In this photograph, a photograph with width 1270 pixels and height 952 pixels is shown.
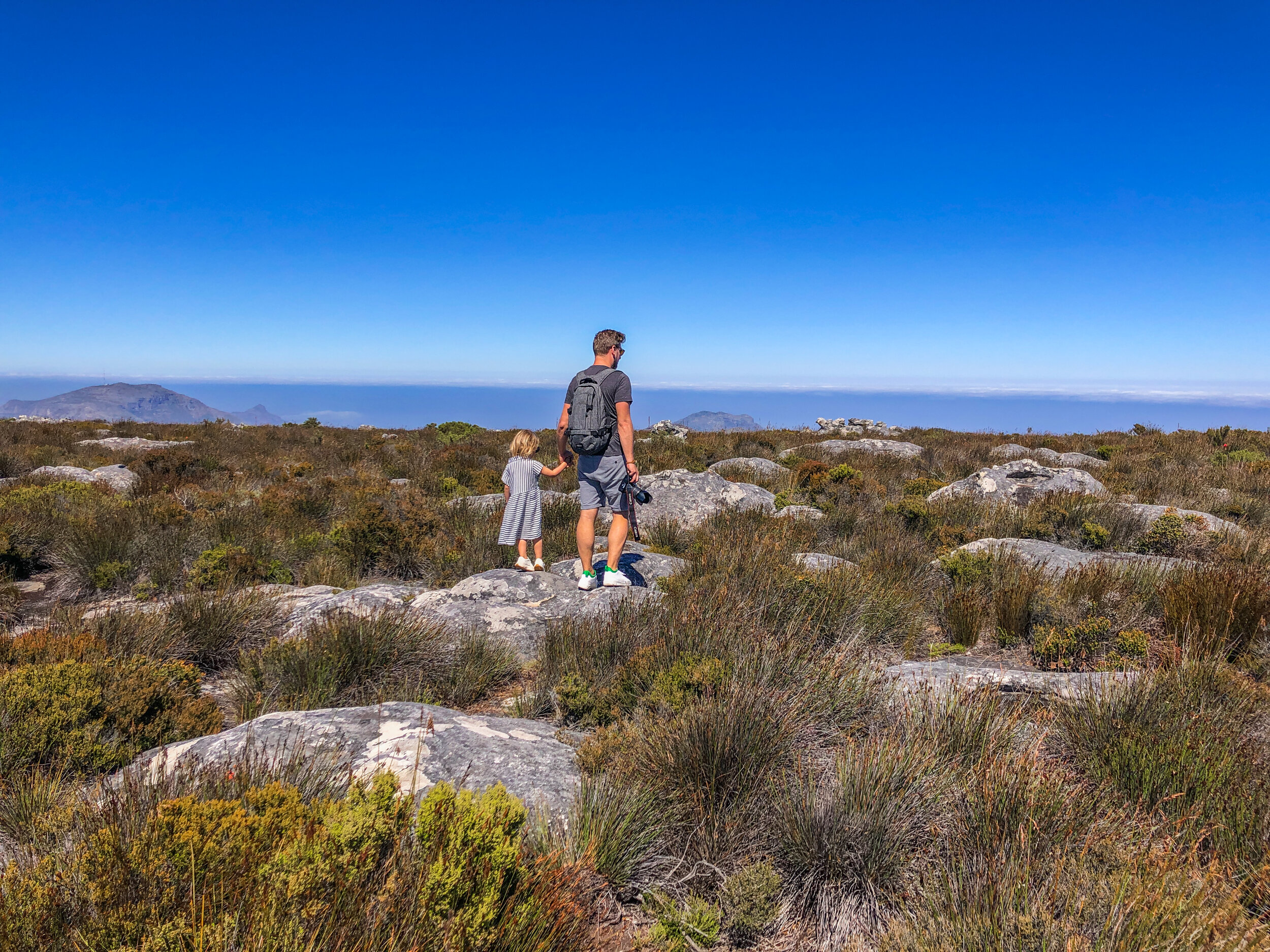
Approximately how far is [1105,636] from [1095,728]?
2.13 meters

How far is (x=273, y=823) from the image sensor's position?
190cm

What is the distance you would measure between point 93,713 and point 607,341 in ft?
14.4

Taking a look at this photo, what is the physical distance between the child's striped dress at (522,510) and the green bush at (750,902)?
4.66 m

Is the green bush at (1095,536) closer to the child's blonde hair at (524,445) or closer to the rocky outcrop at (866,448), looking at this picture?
the child's blonde hair at (524,445)

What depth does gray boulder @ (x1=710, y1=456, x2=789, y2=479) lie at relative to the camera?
13594 millimetres

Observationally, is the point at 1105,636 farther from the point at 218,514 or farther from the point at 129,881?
the point at 218,514

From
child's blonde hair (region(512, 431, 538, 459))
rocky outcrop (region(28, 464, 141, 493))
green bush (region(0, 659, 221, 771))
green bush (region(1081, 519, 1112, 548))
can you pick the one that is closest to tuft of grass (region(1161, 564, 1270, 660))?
green bush (region(1081, 519, 1112, 548))

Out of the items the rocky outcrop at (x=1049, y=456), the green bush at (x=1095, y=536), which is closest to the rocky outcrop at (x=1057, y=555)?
the green bush at (x=1095, y=536)

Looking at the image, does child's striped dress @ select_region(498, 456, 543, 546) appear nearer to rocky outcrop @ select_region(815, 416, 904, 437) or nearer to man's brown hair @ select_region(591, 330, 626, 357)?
man's brown hair @ select_region(591, 330, 626, 357)

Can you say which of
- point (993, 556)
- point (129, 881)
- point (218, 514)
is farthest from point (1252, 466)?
point (218, 514)

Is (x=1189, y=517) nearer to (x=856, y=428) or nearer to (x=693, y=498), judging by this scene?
(x=693, y=498)

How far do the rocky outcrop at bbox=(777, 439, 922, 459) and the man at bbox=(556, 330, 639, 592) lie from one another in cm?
1174

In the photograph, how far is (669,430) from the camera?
83.0ft

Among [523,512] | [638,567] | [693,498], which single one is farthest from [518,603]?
[693,498]
